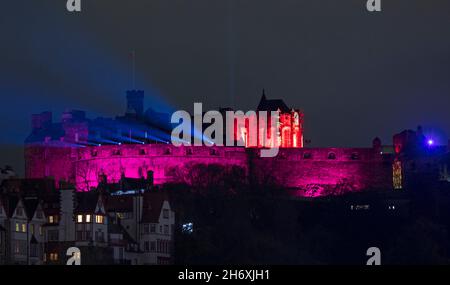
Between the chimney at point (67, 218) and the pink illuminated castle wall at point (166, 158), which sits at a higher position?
the pink illuminated castle wall at point (166, 158)

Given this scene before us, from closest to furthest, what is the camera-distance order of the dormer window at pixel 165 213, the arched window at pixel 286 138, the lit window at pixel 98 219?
the lit window at pixel 98 219
the dormer window at pixel 165 213
the arched window at pixel 286 138

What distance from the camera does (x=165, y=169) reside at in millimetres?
118062

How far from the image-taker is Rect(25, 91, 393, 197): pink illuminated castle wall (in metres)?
117

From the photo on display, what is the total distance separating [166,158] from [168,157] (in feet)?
0.46

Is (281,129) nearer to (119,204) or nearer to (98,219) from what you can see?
(119,204)

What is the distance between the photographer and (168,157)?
119m

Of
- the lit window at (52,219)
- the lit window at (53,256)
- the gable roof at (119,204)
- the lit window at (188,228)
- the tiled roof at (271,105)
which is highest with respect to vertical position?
the tiled roof at (271,105)

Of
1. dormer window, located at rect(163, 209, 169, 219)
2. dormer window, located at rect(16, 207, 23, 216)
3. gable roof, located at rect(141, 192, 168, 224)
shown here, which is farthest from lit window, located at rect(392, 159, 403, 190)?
dormer window, located at rect(16, 207, 23, 216)

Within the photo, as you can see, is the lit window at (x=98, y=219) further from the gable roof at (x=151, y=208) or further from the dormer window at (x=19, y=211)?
the dormer window at (x=19, y=211)

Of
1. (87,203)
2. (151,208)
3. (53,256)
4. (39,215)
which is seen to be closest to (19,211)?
(39,215)

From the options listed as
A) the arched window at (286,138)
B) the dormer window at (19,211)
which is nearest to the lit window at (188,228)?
the dormer window at (19,211)

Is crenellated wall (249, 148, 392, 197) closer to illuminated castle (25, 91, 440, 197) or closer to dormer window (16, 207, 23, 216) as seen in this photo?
illuminated castle (25, 91, 440, 197)

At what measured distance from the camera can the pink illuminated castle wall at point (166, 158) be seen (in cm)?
11744
